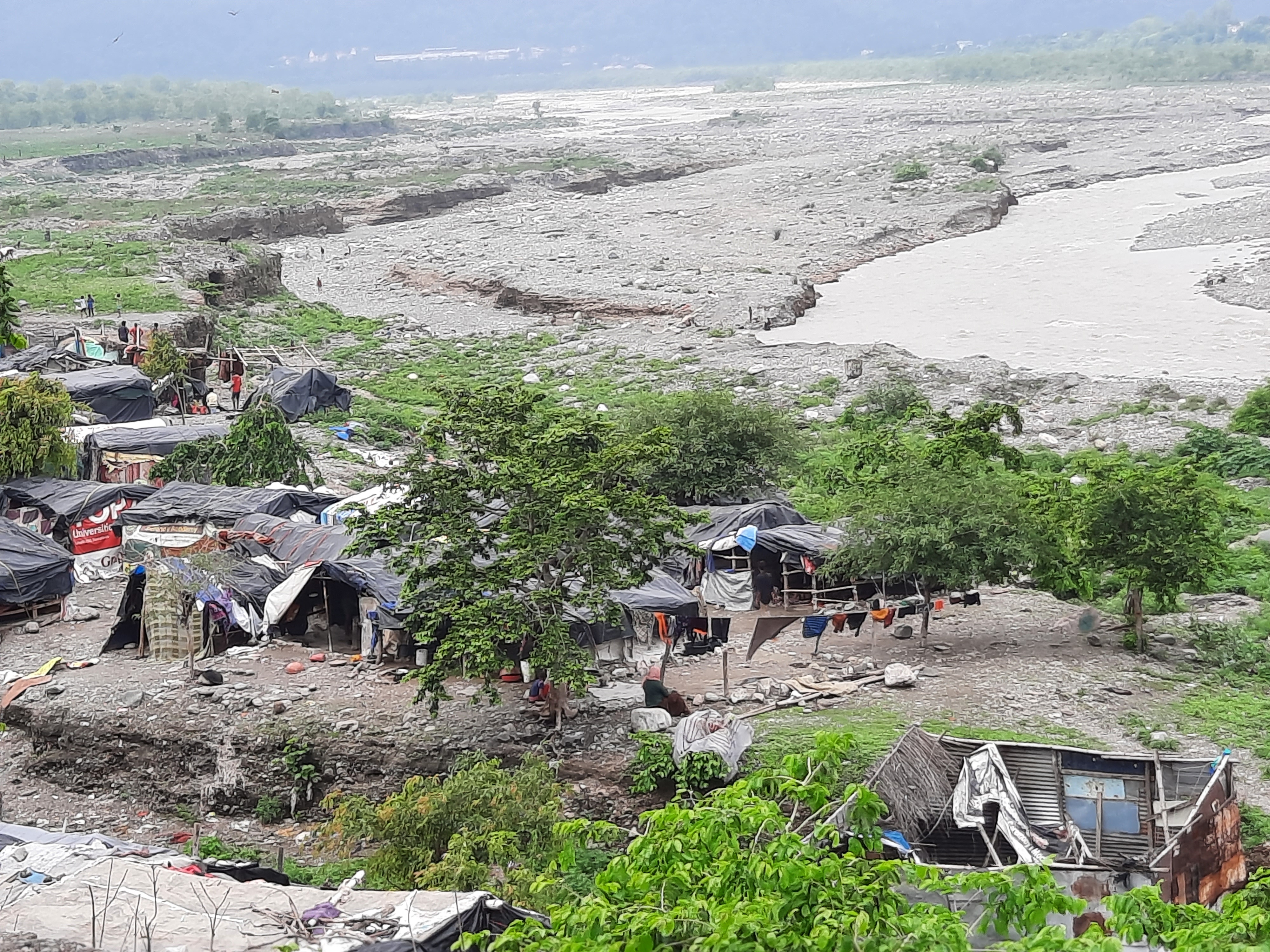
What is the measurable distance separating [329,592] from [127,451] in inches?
290

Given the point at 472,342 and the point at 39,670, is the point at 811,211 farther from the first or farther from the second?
the point at 39,670

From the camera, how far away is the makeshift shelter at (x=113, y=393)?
24.6 meters

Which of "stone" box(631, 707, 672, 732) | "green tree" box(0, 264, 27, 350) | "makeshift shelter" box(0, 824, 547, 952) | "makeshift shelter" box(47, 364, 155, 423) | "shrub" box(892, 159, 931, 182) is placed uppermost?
"shrub" box(892, 159, 931, 182)

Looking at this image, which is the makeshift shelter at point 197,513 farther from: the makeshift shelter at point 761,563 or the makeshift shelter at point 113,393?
the makeshift shelter at point 113,393

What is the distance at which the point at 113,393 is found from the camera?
2489 cm

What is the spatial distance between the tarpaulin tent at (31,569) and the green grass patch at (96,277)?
66.1ft

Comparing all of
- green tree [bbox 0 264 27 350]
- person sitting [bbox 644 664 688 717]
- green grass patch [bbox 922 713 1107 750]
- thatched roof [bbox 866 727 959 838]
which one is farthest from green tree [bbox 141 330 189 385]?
thatched roof [bbox 866 727 959 838]

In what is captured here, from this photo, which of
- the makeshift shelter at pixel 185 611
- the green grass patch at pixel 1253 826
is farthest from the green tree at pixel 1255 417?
the makeshift shelter at pixel 185 611

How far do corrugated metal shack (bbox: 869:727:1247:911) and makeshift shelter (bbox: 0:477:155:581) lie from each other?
1210cm

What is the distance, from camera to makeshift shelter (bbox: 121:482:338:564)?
18.2m

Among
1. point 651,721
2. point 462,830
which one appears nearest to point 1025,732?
point 651,721

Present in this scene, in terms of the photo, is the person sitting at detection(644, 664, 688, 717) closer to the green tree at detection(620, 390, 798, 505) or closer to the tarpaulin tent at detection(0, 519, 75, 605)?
the green tree at detection(620, 390, 798, 505)

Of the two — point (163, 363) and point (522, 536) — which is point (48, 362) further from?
point (522, 536)

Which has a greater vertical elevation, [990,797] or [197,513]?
[197,513]
